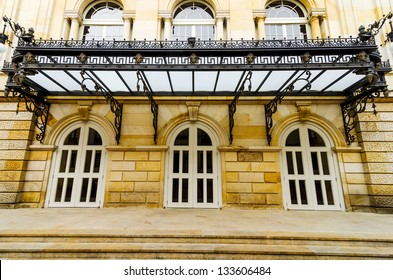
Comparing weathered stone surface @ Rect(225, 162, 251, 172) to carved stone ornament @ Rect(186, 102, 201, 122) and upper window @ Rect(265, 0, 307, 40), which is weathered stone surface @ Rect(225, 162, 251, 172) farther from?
upper window @ Rect(265, 0, 307, 40)

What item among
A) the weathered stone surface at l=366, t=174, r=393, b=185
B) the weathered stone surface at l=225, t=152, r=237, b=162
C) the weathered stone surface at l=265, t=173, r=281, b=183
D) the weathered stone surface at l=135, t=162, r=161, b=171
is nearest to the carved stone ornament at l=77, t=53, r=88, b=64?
the weathered stone surface at l=135, t=162, r=161, b=171

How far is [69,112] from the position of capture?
6.73 metres

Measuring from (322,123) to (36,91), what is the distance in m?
9.19

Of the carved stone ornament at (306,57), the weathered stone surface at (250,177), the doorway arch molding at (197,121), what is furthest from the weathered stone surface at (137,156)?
the carved stone ornament at (306,57)

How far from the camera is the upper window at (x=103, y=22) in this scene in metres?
7.66

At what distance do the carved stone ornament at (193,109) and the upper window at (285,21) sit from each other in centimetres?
386

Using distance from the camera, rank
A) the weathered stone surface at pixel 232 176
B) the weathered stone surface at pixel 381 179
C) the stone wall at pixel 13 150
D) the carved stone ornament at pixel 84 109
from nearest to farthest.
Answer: the weathered stone surface at pixel 381 179 < the stone wall at pixel 13 150 < the weathered stone surface at pixel 232 176 < the carved stone ornament at pixel 84 109

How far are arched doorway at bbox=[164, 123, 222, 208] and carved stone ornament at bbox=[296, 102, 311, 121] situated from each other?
2919 mm

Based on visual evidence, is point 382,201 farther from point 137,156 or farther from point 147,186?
point 137,156

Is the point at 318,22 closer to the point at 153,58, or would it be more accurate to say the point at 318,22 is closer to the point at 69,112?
the point at 153,58

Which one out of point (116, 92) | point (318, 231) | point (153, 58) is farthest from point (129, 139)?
point (318, 231)

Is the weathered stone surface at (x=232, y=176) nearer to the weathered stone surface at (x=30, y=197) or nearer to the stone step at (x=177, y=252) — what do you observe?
the stone step at (x=177, y=252)

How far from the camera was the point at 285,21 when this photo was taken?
25.3 ft
